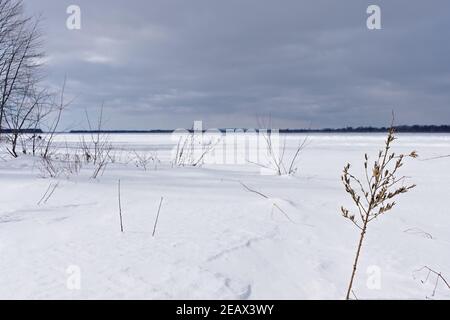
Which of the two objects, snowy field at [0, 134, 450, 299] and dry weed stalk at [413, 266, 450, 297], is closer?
snowy field at [0, 134, 450, 299]

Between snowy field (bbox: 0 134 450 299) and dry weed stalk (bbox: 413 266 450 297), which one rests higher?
snowy field (bbox: 0 134 450 299)

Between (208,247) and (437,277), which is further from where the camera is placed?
→ (208,247)

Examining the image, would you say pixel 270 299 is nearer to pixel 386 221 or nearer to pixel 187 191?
pixel 386 221

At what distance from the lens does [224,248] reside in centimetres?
185

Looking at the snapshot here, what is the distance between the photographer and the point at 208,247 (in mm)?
1851

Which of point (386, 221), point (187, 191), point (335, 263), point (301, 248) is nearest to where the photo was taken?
point (335, 263)

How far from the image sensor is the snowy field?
1.46 m

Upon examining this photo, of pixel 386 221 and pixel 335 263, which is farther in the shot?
pixel 386 221

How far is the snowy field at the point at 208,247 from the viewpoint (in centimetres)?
146

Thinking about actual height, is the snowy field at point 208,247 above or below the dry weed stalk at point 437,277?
above

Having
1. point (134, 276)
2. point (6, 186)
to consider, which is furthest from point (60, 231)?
point (6, 186)

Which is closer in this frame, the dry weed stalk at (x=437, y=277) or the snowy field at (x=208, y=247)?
the snowy field at (x=208, y=247)
